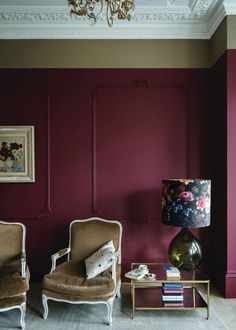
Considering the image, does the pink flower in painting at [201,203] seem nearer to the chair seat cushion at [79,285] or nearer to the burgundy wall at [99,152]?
the burgundy wall at [99,152]

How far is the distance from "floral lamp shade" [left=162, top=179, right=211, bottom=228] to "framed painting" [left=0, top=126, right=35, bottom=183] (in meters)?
1.66

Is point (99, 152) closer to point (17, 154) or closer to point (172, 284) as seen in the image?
point (17, 154)

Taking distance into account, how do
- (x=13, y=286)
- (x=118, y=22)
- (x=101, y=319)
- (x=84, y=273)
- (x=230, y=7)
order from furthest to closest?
(x=118, y=22)
(x=230, y=7)
(x=84, y=273)
(x=101, y=319)
(x=13, y=286)

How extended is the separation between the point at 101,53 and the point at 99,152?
1144mm

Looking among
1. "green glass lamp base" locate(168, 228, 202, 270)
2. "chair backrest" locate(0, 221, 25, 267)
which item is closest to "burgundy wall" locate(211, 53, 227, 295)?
"green glass lamp base" locate(168, 228, 202, 270)

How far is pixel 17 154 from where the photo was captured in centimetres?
382

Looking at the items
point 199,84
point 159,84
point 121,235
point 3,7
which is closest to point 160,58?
point 159,84

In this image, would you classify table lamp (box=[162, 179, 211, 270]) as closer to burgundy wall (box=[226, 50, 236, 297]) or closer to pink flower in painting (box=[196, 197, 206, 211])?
pink flower in painting (box=[196, 197, 206, 211])

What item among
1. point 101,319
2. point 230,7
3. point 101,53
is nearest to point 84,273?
point 101,319

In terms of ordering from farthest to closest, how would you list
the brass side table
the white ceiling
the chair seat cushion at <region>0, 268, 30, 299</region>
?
the white ceiling → the brass side table → the chair seat cushion at <region>0, 268, 30, 299</region>

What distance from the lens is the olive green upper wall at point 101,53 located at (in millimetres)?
3855

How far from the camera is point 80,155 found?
12.7ft

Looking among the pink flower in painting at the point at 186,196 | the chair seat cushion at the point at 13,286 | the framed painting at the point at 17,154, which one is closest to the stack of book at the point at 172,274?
the pink flower in painting at the point at 186,196

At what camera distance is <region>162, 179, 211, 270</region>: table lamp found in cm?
313
